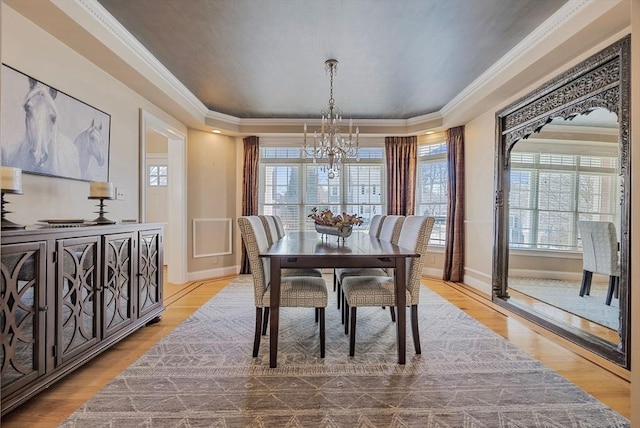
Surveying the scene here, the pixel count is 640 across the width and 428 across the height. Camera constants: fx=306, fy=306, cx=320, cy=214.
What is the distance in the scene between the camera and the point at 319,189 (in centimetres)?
552

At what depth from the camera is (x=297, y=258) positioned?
211cm

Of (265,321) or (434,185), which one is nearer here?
(265,321)

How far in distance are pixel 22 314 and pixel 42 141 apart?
1299 millimetres

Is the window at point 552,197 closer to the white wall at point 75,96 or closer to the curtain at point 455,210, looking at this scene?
the curtain at point 455,210

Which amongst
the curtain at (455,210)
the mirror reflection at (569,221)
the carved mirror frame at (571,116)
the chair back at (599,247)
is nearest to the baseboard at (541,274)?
the mirror reflection at (569,221)

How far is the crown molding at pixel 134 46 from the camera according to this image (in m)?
2.20

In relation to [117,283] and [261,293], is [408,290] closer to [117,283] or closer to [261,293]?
[261,293]

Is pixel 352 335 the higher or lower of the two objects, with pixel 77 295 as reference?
lower

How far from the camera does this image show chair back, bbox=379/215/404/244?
122 inches

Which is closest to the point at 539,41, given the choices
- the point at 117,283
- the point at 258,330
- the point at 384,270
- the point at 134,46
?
the point at 384,270

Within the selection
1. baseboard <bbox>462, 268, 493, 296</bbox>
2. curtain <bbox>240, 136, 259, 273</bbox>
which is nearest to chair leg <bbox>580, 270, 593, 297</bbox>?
baseboard <bbox>462, 268, 493, 296</bbox>

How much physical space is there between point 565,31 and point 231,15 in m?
2.56

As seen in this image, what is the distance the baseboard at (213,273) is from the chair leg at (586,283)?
15.2 feet

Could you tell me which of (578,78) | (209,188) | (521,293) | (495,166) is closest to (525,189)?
(495,166)
